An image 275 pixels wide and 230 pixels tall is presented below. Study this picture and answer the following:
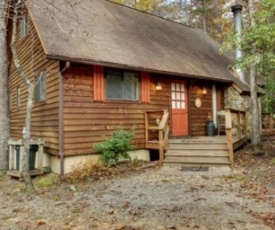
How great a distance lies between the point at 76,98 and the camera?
8.10m

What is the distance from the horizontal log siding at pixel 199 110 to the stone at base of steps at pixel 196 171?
352 centimetres

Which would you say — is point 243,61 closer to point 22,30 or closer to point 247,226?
point 247,226

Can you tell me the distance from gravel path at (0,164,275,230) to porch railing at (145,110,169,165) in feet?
5.88

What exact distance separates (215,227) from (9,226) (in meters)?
2.98

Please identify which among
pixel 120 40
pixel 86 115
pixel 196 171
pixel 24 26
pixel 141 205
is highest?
pixel 24 26

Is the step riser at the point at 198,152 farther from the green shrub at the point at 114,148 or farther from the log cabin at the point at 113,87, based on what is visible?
the green shrub at the point at 114,148

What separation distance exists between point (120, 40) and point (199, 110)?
4196mm

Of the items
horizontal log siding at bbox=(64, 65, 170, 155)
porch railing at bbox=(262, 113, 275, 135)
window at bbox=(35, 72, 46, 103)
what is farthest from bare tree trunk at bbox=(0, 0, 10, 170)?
porch railing at bbox=(262, 113, 275, 135)

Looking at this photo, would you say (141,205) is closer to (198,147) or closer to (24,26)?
(198,147)

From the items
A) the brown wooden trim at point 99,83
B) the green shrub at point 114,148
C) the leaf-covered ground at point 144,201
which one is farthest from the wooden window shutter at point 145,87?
the leaf-covered ground at point 144,201

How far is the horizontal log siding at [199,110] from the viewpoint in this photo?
1138 cm

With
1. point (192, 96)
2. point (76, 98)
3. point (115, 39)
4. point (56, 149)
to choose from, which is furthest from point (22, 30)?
point (192, 96)

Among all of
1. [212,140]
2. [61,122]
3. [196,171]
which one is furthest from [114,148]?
[212,140]

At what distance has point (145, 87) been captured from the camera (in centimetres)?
969
